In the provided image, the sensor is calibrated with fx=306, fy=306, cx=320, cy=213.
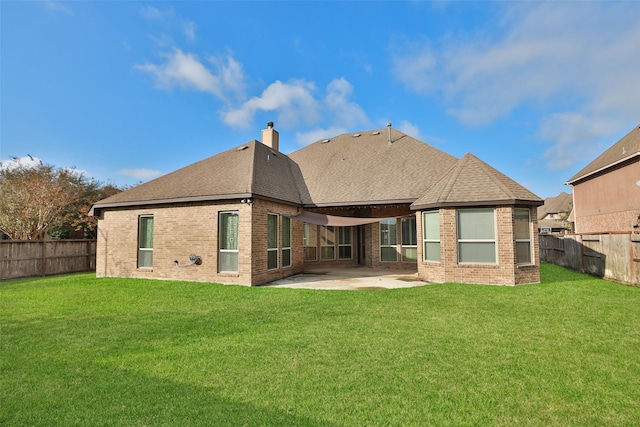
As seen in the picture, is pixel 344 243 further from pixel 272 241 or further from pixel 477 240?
pixel 477 240

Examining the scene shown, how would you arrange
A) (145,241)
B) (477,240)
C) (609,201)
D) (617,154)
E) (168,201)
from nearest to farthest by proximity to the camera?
(477,240) → (168,201) → (145,241) → (617,154) → (609,201)

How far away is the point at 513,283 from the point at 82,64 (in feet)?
62.1

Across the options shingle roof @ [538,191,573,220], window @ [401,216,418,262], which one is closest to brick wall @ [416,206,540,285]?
window @ [401,216,418,262]

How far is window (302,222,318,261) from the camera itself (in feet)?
55.4

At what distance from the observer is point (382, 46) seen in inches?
613

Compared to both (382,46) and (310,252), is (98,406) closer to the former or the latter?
(310,252)

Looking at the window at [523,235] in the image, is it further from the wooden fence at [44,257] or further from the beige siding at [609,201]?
the wooden fence at [44,257]

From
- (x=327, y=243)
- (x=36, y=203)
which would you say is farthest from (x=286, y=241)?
(x=36, y=203)

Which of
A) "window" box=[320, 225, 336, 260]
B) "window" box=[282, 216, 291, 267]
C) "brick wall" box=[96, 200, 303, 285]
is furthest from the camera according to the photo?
"window" box=[320, 225, 336, 260]

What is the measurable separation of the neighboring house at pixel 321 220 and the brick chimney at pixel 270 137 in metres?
1.40

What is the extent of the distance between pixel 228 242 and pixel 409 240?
29.4 ft

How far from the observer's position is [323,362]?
4.52 m

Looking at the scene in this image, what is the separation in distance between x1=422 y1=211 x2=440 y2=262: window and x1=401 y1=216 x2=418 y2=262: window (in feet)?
9.48

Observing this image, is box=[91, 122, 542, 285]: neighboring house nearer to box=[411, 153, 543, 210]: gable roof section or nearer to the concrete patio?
A: box=[411, 153, 543, 210]: gable roof section
